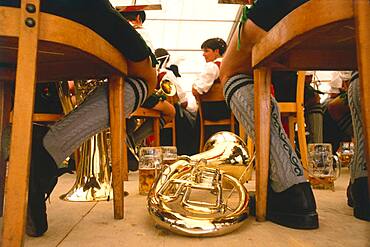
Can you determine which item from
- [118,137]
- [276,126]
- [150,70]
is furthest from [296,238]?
[150,70]

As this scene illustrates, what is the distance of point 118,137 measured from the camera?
882mm

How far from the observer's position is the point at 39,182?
0.68 m

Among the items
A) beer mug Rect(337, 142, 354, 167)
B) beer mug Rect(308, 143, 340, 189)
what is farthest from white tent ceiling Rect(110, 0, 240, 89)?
beer mug Rect(308, 143, 340, 189)

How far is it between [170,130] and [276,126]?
251 cm

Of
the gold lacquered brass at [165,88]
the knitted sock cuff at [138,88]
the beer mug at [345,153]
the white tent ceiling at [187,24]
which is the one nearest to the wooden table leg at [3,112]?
the knitted sock cuff at [138,88]

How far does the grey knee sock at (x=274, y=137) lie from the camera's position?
799mm

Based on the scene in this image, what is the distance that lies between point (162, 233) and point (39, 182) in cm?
31

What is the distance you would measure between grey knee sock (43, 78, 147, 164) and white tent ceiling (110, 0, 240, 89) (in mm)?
2648

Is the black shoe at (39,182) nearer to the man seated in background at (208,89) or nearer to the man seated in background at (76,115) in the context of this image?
the man seated in background at (76,115)

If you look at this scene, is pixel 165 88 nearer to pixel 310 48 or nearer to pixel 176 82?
pixel 176 82

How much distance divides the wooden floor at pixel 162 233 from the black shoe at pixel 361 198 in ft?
0.08

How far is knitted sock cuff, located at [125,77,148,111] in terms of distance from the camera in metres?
0.99

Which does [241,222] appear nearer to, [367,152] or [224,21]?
[367,152]

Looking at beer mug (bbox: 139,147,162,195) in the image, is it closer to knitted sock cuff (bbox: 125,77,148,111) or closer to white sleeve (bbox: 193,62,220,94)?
knitted sock cuff (bbox: 125,77,148,111)
